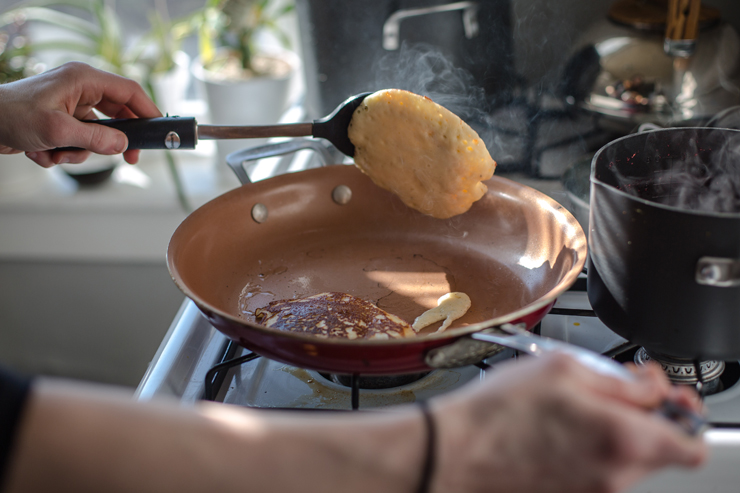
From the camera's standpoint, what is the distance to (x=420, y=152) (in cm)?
86

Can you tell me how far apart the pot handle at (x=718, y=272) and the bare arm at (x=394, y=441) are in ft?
0.74

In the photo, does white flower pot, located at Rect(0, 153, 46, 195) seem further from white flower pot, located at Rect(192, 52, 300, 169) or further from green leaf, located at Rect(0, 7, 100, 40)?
white flower pot, located at Rect(192, 52, 300, 169)

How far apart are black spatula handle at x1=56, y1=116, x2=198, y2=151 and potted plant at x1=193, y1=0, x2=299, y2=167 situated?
87 centimetres

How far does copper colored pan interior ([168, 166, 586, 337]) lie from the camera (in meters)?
0.85

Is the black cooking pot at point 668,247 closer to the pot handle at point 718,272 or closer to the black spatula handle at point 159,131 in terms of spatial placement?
the pot handle at point 718,272

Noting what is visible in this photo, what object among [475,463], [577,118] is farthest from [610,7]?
[475,463]

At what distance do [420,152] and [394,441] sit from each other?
53cm

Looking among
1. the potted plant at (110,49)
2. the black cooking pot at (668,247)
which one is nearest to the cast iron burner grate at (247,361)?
the black cooking pot at (668,247)

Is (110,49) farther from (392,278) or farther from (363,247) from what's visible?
(392,278)

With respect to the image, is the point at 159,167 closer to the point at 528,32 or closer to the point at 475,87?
the point at 475,87

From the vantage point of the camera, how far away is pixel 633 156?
2.53 ft

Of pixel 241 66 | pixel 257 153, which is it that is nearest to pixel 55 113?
pixel 257 153

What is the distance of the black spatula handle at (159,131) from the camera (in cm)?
87

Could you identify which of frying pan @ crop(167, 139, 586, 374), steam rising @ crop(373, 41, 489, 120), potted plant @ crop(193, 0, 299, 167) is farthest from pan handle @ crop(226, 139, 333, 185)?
potted plant @ crop(193, 0, 299, 167)
